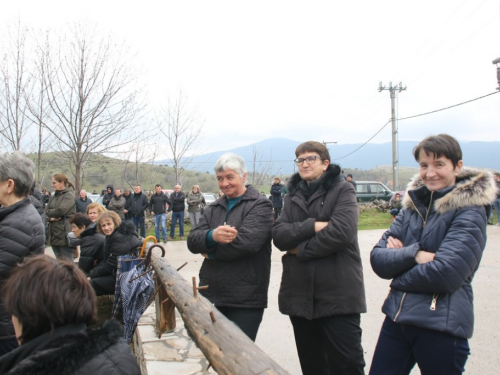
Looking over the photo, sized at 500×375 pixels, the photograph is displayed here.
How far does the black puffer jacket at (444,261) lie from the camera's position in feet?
6.94

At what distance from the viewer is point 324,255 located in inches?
106

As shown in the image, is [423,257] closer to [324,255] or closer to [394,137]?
[324,255]

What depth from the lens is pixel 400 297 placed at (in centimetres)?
233

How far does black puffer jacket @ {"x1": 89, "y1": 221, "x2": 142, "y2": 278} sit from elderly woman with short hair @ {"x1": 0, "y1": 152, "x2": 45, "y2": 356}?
2.25m

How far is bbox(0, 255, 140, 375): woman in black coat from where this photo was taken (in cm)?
154

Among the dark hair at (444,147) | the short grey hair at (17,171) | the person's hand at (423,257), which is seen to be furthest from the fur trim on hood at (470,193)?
the short grey hair at (17,171)

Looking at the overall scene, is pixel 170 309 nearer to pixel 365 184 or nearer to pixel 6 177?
pixel 6 177

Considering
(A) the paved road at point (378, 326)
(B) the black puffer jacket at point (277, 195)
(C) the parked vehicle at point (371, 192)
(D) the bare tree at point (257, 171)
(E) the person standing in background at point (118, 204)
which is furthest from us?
(D) the bare tree at point (257, 171)

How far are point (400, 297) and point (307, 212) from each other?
0.86 m

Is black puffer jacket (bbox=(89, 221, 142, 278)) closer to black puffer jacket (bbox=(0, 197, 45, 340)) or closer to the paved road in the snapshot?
the paved road

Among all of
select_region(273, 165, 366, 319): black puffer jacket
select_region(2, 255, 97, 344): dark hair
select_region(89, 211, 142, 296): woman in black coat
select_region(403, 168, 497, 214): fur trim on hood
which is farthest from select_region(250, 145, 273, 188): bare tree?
select_region(2, 255, 97, 344): dark hair

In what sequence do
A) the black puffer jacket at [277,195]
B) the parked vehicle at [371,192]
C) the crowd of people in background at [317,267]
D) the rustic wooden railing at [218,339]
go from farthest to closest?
the parked vehicle at [371,192]
the black puffer jacket at [277,195]
the rustic wooden railing at [218,339]
the crowd of people in background at [317,267]

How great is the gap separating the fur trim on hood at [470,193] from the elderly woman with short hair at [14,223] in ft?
7.97

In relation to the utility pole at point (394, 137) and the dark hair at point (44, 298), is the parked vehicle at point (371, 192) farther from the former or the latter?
the dark hair at point (44, 298)
